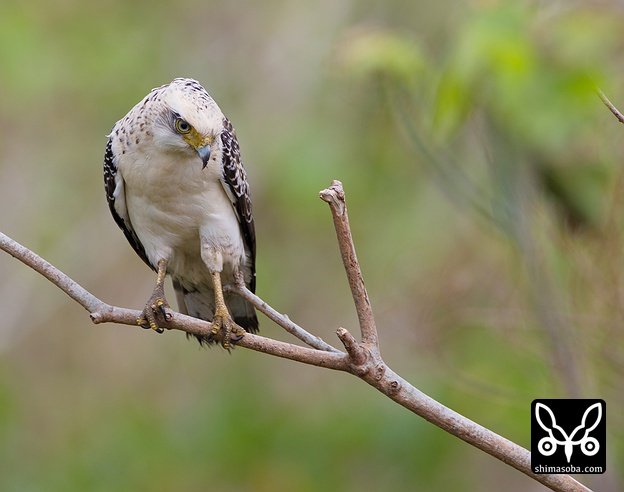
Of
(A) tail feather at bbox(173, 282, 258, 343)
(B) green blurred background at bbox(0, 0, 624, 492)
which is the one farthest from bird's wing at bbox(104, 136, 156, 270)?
(B) green blurred background at bbox(0, 0, 624, 492)

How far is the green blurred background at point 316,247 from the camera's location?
4676 millimetres

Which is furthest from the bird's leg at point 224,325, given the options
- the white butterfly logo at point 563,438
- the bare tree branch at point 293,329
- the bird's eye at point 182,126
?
the white butterfly logo at point 563,438

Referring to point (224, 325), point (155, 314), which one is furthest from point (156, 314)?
point (224, 325)

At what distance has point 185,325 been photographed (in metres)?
→ 3.15

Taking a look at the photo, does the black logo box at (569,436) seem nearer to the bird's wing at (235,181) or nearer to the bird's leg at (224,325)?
the bird's leg at (224,325)

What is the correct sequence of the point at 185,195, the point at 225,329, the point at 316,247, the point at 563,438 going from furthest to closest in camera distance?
the point at 316,247 → the point at 185,195 → the point at 225,329 → the point at 563,438

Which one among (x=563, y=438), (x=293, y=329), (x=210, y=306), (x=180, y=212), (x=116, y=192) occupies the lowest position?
(x=563, y=438)

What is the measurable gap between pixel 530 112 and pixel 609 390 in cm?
181

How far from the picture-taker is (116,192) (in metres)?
4.08

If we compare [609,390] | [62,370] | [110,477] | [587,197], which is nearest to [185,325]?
[587,197]

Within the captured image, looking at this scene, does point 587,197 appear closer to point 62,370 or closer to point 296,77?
point 296,77

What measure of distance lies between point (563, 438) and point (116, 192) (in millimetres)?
2054

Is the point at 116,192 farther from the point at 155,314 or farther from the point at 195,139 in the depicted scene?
the point at 155,314

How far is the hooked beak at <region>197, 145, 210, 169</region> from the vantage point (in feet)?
11.9
